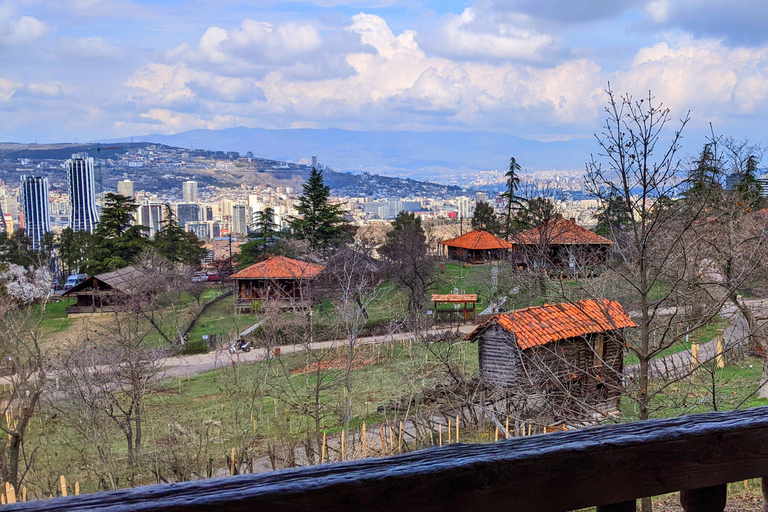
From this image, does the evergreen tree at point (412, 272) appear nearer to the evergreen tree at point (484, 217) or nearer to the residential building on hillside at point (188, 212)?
the evergreen tree at point (484, 217)

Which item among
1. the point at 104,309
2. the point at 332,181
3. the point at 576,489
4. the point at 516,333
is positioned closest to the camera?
the point at 576,489

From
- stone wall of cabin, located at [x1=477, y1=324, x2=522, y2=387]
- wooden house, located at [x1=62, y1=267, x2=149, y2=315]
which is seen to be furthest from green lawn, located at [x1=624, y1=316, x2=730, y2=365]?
wooden house, located at [x1=62, y1=267, x2=149, y2=315]

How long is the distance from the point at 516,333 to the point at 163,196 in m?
124

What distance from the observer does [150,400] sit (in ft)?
65.5

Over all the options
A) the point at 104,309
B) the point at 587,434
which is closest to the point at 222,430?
the point at 587,434

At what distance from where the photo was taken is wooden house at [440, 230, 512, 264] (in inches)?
1816

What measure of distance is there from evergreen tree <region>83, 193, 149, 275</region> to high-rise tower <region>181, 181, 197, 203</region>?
86.3 meters

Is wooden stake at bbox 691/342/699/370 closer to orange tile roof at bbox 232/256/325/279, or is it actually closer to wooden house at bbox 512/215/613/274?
wooden house at bbox 512/215/613/274

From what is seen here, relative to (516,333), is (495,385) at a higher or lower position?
lower

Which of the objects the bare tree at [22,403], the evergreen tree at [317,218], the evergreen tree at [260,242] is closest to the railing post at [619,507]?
the bare tree at [22,403]

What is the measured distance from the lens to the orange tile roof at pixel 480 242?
152 feet

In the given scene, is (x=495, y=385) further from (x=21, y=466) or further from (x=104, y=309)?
(x=104, y=309)

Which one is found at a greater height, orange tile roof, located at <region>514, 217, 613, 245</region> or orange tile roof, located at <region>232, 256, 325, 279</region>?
orange tile roof, located at <region>514, 217, 613, 245</region>

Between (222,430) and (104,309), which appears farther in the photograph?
(104,309)
